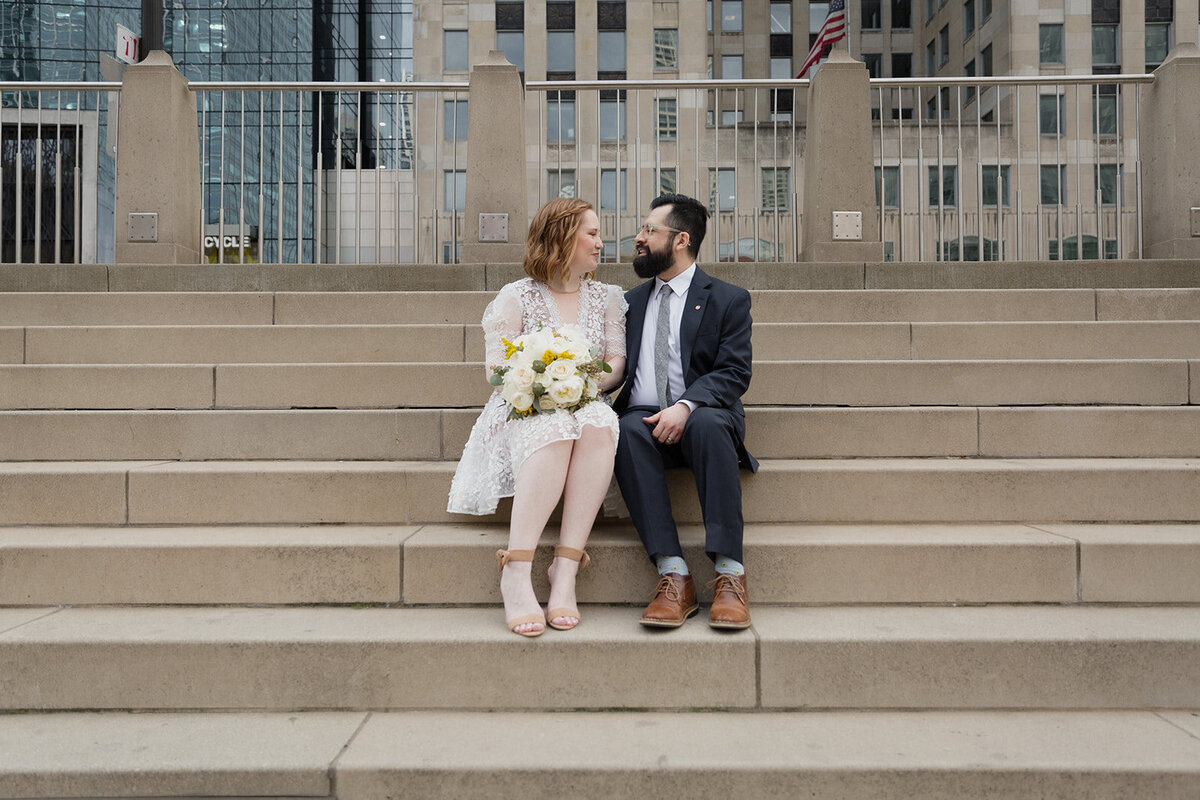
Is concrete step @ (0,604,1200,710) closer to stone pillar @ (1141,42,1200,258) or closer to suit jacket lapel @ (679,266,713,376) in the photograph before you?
suit jacket lapel @ (679,266,713,376)

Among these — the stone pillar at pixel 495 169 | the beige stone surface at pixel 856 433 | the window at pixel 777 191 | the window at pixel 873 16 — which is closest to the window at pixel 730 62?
the window at pixel 873 16

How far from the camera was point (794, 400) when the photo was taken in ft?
14.4

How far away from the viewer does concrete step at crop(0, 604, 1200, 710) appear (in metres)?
2.78

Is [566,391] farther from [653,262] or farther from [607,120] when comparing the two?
[607,120]

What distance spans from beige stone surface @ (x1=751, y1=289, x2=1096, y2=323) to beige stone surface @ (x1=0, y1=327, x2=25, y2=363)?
4.40 metres

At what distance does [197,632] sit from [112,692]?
318mm

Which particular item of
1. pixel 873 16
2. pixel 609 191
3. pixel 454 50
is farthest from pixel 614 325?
pixel 873 16

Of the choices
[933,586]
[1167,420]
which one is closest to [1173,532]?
[1167,420]

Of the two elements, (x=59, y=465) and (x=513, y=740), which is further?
(x=59, y=465)

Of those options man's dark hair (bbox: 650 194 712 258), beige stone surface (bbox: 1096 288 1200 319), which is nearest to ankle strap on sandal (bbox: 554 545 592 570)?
man's dark hair (bbox: 650 194 712 258)

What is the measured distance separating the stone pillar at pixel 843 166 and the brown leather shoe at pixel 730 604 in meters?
4.06

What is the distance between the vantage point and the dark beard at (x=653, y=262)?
3775mm

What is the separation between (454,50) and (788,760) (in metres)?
47.1

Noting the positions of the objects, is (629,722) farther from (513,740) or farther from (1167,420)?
(1167,420)
